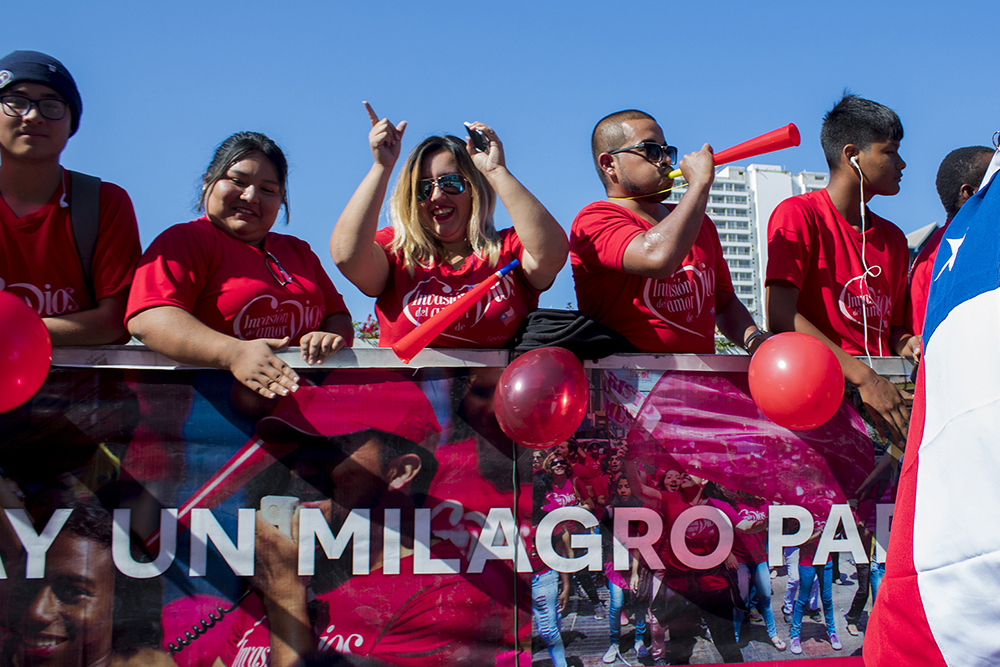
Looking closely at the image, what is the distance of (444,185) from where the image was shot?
10.1 feet

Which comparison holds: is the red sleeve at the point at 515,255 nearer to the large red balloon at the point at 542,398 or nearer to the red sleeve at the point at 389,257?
the red sleeve at the point at 389,257

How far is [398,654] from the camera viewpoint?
2486 mm

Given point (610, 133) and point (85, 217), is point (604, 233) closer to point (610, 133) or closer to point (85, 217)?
point (610, 133)

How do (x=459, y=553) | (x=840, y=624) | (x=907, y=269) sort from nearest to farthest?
(x=459, y=553)
(x=840, y=624)
(x=907, y=269)

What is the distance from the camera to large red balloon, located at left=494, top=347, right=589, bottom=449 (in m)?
2.32

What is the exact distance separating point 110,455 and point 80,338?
1.36ft

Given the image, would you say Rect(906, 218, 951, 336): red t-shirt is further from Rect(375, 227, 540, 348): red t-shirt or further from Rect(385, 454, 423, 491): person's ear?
Rect(385, 454, 423, 491): person's ear

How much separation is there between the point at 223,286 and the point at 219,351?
0.40m

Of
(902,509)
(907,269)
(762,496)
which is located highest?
(907,269)

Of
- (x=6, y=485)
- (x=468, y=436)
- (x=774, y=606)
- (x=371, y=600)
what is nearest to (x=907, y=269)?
(x=774, y=606)

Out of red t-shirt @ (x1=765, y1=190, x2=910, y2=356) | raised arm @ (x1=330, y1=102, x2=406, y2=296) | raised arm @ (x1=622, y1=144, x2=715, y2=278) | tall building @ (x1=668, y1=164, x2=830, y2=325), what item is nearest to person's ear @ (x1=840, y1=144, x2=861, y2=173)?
red t-shirt @ (x1=765, y1=190, x2=910, y2=356)

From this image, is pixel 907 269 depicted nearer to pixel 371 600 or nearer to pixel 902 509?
pixel 902 509

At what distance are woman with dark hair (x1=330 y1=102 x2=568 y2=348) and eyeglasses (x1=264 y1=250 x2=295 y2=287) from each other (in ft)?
0.85

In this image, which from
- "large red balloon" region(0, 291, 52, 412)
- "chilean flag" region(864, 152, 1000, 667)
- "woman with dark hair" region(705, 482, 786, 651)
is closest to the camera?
"chilean flag" region(864, 152, 1000, 667)
